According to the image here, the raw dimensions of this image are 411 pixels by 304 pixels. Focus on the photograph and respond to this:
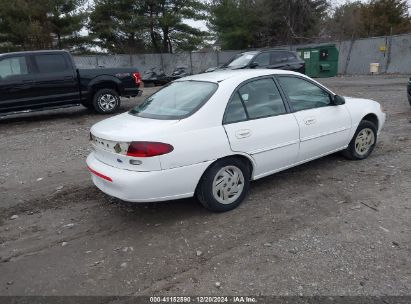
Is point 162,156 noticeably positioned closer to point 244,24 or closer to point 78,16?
point 78,16

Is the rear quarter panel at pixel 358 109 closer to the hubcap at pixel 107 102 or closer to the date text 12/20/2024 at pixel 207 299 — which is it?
the date text 12/20/2024 at pixel 207 299

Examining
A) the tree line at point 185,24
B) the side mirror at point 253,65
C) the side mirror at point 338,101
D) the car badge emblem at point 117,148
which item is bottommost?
the car badge emblem at point 117,148

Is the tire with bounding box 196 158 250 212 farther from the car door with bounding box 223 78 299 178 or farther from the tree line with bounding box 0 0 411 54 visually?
the tree line with bounding box 0 0 411 54

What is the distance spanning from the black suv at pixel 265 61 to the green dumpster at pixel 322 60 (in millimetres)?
8960

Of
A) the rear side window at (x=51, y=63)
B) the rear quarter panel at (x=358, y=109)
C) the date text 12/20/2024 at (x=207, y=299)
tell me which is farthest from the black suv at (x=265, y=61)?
the date text 12/20/2024 at (x=207, y=299)

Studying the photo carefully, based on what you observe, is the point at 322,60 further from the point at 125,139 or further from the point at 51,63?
the point at 125,139

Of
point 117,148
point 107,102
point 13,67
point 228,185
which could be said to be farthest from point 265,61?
point 117,148

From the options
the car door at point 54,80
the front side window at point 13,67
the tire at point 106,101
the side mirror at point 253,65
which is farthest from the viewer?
the side mirror at point 253,65

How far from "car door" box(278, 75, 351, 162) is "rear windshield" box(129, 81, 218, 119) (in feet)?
3.49

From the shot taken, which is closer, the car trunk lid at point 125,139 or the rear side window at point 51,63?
the car trunk lid at point 125,139

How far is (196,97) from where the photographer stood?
4203mm

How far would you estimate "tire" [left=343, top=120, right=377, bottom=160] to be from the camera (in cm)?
550

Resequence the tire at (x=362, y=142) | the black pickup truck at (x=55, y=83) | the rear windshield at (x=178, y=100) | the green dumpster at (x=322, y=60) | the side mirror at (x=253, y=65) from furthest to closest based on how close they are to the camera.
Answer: the green dumpster at (x=322, y=60) → the side mirror at (x=253, y=65) → the black pickup truck at (x=55, y=83) → the tire at (x=362, y=142) → the rear windshield at (x=178, y=100)

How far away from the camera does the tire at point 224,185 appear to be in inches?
155
